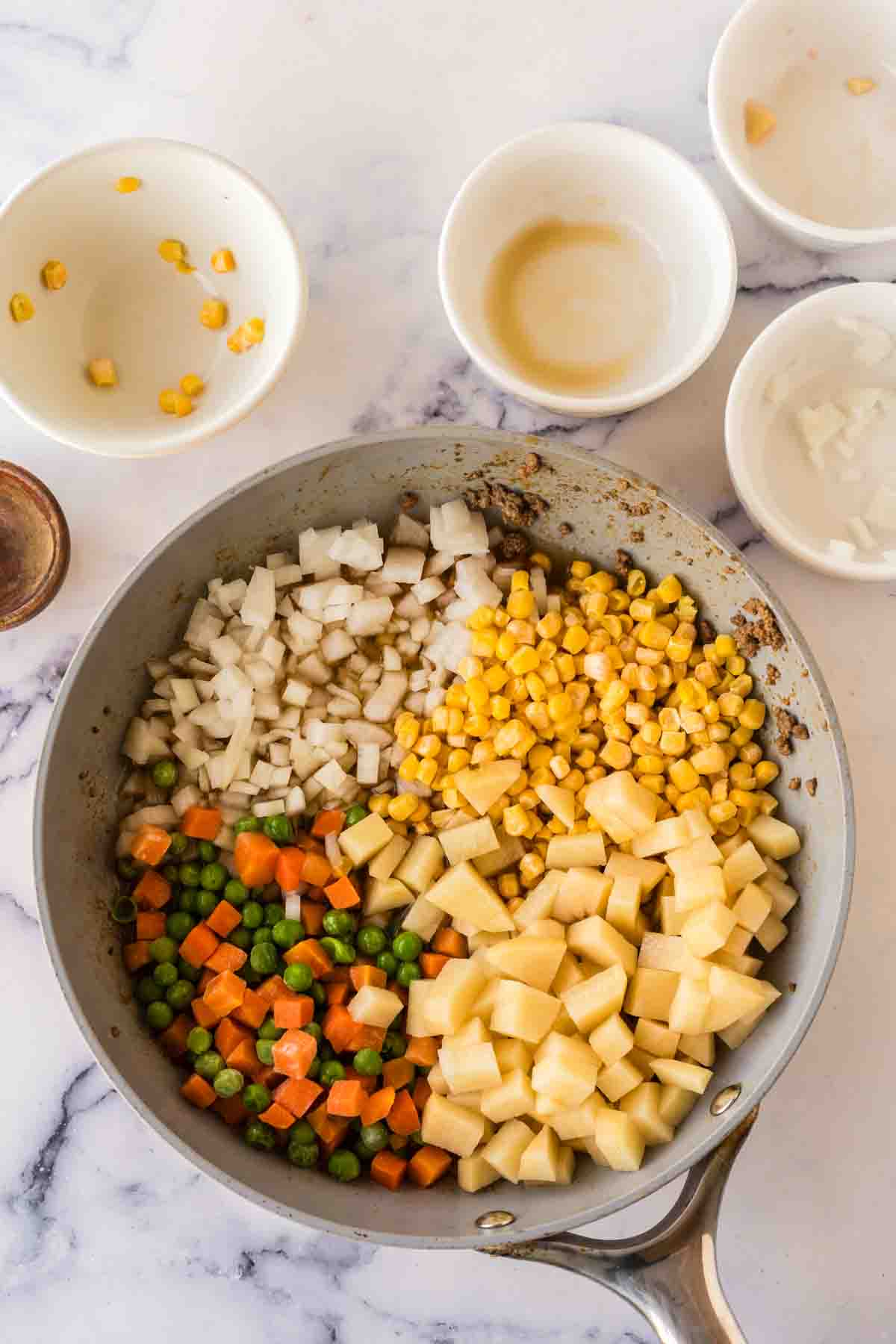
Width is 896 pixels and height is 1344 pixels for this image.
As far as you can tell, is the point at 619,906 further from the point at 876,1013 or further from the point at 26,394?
the point at 26,394

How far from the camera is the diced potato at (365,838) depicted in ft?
7.41

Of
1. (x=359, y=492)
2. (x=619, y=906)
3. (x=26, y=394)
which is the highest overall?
(x=26, y=394)

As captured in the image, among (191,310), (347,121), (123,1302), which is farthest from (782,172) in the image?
(123,1302)

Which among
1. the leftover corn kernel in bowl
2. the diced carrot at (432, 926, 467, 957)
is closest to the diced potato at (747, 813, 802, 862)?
the leftover corn kernel in bowl

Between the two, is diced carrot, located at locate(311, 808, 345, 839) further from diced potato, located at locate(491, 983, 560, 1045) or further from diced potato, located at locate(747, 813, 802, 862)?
diced potato, located at locate(747, 813, 802, 862)

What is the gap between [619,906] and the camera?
2.17 metres

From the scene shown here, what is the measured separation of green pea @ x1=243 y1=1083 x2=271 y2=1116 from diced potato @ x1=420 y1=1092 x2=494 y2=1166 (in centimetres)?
28

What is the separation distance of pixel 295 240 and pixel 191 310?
0.93ft

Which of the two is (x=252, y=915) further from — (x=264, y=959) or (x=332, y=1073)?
(x=332, y=1073)

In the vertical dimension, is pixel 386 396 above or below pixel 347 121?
below

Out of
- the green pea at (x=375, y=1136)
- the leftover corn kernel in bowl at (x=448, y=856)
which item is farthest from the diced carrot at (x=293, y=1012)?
the green pea at (x=375, y=1136)

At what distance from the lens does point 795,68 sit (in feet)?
8.09

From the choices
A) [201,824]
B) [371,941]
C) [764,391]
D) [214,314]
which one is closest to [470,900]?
[371,941]

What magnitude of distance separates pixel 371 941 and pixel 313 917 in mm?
124
